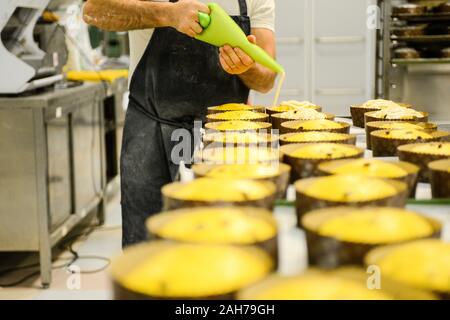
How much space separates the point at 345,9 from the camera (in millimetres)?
5926

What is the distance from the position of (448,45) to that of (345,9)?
4.76 ft

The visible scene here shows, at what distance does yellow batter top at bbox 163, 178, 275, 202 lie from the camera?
106 centimetres

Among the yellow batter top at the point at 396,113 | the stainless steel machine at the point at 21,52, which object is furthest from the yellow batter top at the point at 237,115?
the stainless steel machine at the point at 21,52

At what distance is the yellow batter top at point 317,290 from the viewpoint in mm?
724

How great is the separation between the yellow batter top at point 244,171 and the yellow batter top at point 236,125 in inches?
19.0

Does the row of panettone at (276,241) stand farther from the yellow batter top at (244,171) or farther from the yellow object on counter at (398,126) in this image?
the yellow object on counter at (398,126)

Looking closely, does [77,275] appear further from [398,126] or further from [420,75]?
[420,75]

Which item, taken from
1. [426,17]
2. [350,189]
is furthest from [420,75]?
[350,189]

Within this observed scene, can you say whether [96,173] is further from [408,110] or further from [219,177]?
[219,177]

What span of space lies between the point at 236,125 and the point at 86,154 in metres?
2.37

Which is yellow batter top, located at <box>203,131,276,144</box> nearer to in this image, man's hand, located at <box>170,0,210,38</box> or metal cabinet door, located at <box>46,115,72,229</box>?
man's hand, located at <box>170,0,210,38</box>

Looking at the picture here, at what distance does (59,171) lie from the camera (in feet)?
11.4

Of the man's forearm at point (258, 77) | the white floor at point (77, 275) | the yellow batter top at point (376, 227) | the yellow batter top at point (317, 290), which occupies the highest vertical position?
the man's forearm at point (258, 77)

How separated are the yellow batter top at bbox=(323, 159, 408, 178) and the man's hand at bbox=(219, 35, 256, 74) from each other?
0.83m
